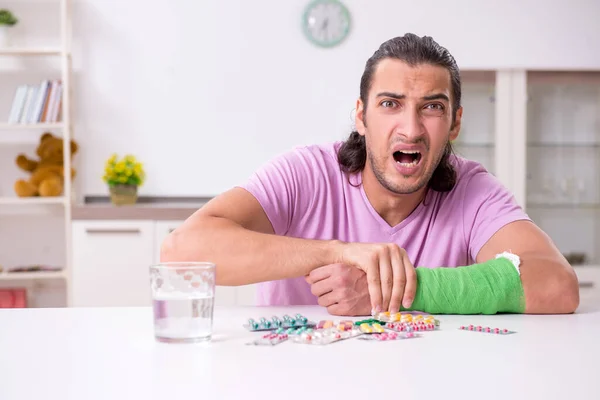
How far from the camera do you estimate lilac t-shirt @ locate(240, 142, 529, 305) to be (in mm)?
1731

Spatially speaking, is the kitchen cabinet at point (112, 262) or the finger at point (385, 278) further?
the kitchen cabinet at point (112, 262)

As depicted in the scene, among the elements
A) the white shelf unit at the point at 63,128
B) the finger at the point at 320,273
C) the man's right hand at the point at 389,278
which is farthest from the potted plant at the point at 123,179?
the man's right hand at the point at 389,278

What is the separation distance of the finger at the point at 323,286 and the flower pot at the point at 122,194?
2.61 meters

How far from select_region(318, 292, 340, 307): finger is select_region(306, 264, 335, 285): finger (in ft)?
0.14

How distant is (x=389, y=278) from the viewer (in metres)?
1.26

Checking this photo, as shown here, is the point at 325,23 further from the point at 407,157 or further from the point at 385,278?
the point at 385,278

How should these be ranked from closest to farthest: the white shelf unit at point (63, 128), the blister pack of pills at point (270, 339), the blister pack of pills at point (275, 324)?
the blister pack of pills at point (270, 339), the blister pack of pills at point (275, 324), the white shelf unit at point (63, 128)

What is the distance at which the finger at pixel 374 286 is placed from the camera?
4.11 feet

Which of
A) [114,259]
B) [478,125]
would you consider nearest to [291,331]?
[114,259]

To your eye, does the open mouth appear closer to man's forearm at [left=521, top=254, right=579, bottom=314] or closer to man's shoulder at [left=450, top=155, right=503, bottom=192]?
man's shoulder at [left=450, top=155, right=503, bottom=192]

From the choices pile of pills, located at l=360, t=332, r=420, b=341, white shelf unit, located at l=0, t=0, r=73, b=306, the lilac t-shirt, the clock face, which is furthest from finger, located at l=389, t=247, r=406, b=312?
the clock face

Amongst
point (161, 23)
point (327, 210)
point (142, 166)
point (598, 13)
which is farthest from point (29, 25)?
point (598, 13)

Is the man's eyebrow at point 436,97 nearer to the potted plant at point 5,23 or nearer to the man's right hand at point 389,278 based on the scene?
the man's right hand at point 389,278

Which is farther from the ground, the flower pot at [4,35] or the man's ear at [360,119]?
the flower pot at [4,35]
